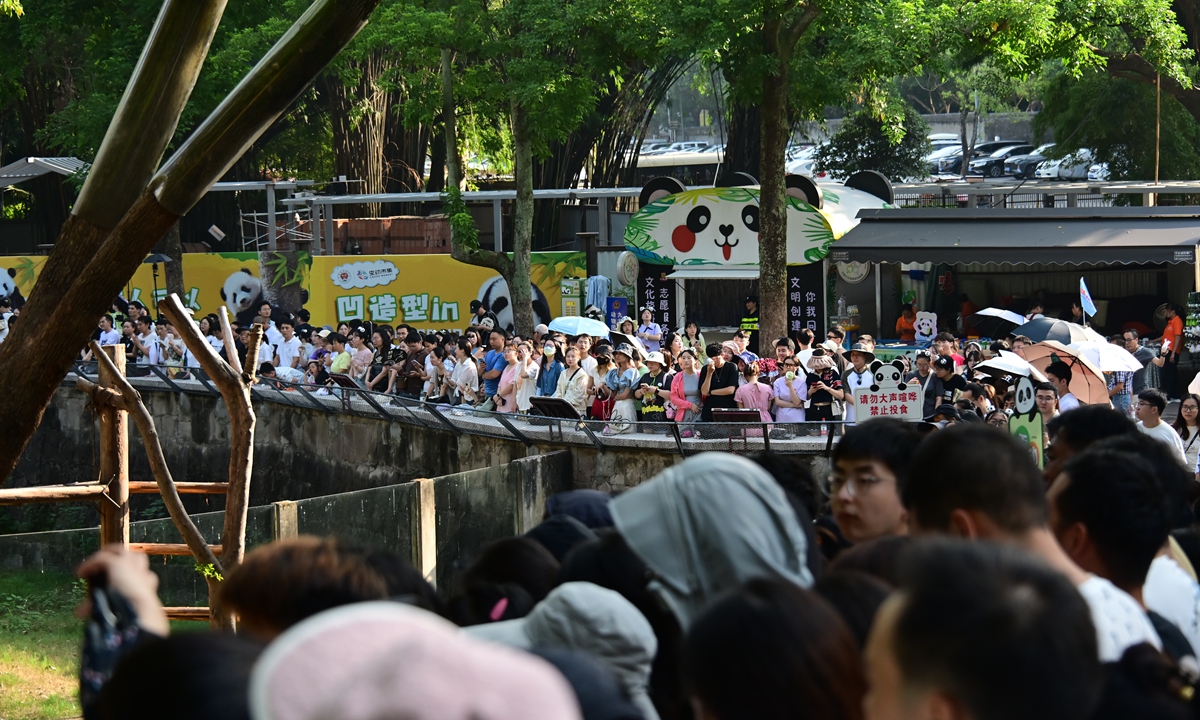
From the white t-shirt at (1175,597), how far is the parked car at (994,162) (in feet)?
125

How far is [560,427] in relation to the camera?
46.8 ft

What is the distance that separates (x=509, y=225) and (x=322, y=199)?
4.23m

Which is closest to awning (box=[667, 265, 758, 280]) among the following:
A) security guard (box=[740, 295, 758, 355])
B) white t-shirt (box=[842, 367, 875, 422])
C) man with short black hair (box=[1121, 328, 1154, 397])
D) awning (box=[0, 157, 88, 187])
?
security guard (box=[740, 295, 758, 355])

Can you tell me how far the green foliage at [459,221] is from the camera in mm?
20000

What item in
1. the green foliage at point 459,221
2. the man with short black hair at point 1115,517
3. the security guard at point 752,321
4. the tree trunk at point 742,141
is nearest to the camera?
the man with short black hair at point 1115,517

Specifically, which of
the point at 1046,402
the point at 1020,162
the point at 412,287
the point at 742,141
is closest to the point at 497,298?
the point at 412,287

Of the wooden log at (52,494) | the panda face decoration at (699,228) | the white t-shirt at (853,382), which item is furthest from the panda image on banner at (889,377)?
the panda face decoration at (699,228)

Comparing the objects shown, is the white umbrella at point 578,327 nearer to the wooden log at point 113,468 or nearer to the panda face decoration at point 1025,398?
the panda face decoration at point 1025,398

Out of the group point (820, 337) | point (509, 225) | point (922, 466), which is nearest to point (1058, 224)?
point (820, 337)

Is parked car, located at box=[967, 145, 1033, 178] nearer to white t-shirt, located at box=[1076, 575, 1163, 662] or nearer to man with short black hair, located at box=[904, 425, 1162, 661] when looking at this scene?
man with short black hair, located at box=[904, 425, 1162, 661]

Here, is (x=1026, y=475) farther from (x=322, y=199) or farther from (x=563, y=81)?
(x=322, y=199)

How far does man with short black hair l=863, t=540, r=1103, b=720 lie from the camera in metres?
1.88

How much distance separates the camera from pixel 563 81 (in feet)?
59.6

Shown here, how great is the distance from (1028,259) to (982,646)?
1666cm
